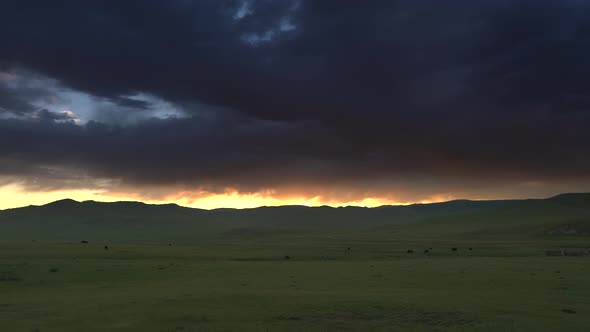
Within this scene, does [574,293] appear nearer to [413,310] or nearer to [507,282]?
[507,282]

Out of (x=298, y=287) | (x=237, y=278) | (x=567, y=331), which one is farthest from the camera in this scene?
(x=237, y=278)

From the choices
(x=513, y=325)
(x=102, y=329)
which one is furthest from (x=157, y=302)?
(x=513, y=325)

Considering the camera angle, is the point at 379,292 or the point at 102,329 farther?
the point at 379,292

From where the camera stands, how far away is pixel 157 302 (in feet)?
68.7

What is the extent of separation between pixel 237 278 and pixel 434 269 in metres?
15.5

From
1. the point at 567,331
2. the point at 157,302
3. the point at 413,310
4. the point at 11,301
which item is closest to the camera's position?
the point at 567,331

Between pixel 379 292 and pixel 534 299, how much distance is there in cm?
717

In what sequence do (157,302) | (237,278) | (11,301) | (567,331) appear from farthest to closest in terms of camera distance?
(237,278), (11,301), (157,302), (567,331)

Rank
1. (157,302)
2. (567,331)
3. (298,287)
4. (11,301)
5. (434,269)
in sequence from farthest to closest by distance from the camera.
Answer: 1. (434,269)
2. (298,287)
3. (11,301)
4. (157,302)
5. (567,331)

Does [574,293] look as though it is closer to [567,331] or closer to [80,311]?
[567,331]

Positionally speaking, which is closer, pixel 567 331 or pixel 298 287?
pixel 567 331

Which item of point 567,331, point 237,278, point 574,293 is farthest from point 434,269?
point 567,331

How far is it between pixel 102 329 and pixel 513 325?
14.1 metres

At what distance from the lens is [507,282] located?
28734 millimetres
